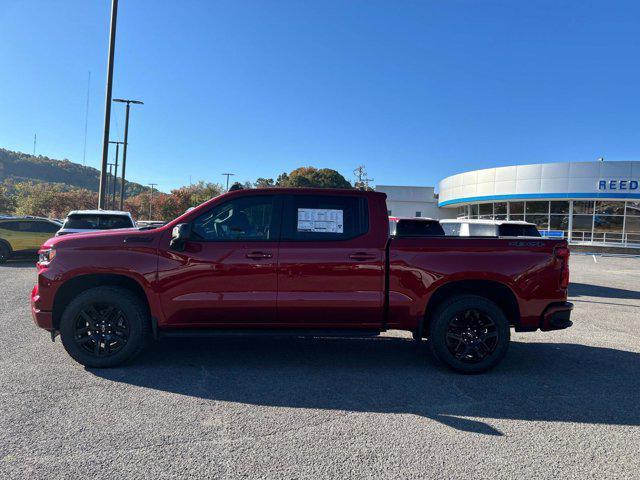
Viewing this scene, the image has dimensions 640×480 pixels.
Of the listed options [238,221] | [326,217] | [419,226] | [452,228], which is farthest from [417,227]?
[238,221]

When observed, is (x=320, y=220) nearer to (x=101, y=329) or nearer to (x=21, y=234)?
(x=101, y=329)

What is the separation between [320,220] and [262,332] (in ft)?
4.40

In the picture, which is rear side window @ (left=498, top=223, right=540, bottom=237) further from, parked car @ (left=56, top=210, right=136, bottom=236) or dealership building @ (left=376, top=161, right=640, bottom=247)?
dealership building @ (left=376, top=161, right=640, bottom=247)

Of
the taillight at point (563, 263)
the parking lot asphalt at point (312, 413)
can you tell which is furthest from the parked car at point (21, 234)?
the taillight at point (563, 263)

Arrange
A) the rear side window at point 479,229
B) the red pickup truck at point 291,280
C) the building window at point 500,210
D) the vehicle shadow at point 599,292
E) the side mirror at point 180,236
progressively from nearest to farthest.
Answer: the side mirror at point 180,236
the red pickup truck at point 291,280
the vehicle shadow at point 599,292
the rear side window at point 479,229
the building window at point 500,210

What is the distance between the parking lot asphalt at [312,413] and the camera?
303cm

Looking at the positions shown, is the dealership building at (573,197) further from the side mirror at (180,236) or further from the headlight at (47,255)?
the headlight at (47,255)

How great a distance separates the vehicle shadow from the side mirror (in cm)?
989

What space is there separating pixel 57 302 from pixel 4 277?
27.4ft

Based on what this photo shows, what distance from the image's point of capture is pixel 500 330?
4.87 metres

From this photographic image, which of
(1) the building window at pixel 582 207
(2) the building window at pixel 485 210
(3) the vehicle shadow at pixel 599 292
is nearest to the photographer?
(3) the vehicle shadow at pixel 599 292

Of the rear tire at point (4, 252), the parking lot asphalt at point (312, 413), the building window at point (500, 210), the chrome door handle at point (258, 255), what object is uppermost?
the building window at point (500, 210)

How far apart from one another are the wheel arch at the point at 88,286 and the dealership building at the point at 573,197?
3130 centimetres

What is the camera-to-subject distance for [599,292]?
1190cm
